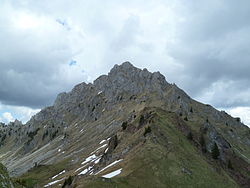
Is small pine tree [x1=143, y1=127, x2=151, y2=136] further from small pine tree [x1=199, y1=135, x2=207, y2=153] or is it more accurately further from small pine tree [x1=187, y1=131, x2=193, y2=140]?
small pine tree [x1=199, y1=135, x2=207, y2=153]

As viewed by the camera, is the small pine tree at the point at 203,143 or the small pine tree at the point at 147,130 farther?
the small pine tree at the point at 203,143

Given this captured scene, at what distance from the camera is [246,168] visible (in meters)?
113

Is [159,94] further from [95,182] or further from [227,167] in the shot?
[95,182]

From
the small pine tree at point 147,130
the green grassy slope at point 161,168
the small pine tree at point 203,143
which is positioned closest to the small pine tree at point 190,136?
the small pine tree at point 203,143

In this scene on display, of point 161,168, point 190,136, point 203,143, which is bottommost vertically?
point 161,168

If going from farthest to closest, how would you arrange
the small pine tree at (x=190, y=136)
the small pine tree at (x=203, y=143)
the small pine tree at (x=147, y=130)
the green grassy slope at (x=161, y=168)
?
1. the small pine tree at (x=203, y=143)
2. the small pine tree at (x=190, y=136)
3. the small pine tree at (x=147, y=130)
4. the green grassy slope at (x=161, y=168)

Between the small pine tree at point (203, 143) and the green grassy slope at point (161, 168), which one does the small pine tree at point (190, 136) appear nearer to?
the small pine tree at point (203, 143)

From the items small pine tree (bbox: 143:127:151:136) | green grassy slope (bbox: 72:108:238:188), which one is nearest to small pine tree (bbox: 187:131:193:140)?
green grassy slope (bbox: 72:108:238:188)

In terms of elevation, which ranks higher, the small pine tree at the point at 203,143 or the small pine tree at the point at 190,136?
the small pine tree at the point at 190,136

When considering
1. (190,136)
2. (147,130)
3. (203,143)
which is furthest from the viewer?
(203,143)

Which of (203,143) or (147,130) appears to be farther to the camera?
(203,143)

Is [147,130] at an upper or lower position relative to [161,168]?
upper

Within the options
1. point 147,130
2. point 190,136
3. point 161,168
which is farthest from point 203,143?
point 161,168

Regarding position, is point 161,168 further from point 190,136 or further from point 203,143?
point 203,143
